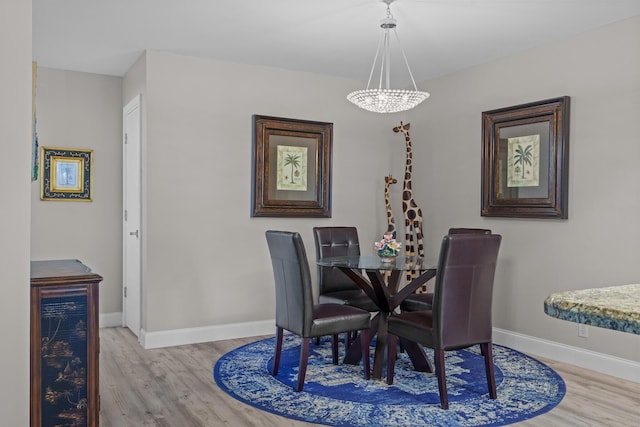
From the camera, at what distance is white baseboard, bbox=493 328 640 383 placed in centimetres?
369

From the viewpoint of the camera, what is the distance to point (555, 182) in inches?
164

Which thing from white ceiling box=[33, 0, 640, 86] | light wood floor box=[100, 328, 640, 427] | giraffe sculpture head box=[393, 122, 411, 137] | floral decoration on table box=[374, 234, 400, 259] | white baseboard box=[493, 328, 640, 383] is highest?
white ceiling box=[33, 0, 640, 86]

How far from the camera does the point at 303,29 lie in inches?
157

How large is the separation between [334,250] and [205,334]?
1367mm

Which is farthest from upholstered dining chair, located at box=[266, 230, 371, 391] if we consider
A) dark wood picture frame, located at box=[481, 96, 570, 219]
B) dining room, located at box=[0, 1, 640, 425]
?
dark wood picture frame, located at box=[481, 96, 570, 219]

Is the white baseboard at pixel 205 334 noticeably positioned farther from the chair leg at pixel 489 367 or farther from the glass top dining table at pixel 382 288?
the chair leg at pixel 489 367

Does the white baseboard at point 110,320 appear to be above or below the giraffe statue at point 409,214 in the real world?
below

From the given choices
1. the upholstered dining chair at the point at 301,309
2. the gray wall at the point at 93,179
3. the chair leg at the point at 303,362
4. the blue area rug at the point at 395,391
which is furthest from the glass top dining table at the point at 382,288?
the gray wall at the point at 93,179

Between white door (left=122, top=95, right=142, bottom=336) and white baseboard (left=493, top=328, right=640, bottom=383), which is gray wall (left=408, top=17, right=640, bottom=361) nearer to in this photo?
white baseboard (left=493, top=328, right=640, bottom=383)

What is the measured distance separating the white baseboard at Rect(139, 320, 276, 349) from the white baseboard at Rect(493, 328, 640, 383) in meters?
2.12

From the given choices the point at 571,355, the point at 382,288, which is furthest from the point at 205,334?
the point at 571,355

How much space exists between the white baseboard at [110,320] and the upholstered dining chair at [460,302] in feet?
Result: 11.0

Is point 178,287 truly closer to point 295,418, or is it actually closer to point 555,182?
point 295,418

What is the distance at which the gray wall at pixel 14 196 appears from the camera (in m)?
1.95
